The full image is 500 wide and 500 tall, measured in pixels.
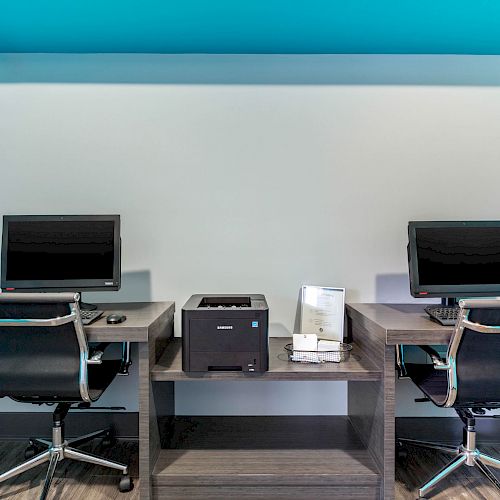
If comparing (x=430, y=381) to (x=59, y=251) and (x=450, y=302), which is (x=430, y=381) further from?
(x=59, y=251)

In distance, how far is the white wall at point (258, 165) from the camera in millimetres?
2162

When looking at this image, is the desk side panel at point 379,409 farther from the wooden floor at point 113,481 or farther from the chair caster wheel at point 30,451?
the chair caster wheel at point 30,451

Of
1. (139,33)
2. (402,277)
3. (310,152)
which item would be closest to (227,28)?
(139,33)

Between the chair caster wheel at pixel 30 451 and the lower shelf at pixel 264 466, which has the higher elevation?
the lower shelf at pixel 264 466

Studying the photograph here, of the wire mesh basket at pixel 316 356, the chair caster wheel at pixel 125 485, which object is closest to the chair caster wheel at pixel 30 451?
the chair caster wheel at pixel 125 485

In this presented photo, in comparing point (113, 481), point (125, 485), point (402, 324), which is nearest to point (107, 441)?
point (113, 481)

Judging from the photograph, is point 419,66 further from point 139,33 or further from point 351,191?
point 139,33

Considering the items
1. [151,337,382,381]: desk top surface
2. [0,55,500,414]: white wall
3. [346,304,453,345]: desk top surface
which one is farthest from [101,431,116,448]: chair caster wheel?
[346,304,453,345]: desk top surface

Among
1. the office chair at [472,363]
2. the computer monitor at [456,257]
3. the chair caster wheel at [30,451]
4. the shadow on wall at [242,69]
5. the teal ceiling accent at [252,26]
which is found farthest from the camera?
the shadow on wall at [242,69]

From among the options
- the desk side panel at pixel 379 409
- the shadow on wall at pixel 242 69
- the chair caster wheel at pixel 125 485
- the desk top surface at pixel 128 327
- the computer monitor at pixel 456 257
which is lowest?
the chair caster wheel at pixel 125 485

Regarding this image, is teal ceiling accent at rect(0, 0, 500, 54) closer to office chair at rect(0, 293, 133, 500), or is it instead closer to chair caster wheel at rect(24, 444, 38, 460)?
office chair at rect(0, 293, 133, 500)

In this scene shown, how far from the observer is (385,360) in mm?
1624

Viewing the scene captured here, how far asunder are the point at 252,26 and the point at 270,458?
6.19 feet

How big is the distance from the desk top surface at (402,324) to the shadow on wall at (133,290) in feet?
3.46
